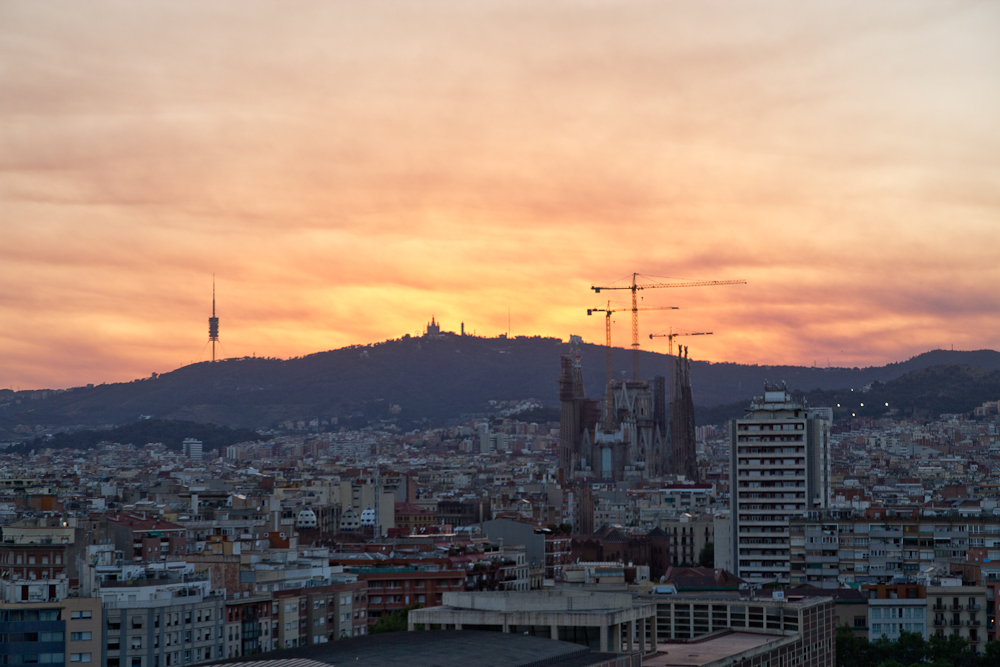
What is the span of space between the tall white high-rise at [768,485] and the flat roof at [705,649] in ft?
124

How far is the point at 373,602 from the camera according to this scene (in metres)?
75.1

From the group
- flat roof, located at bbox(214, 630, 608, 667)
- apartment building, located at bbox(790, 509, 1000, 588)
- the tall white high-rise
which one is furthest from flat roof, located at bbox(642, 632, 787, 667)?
the tall white high-rise

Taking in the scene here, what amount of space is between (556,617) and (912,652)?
2404 cm

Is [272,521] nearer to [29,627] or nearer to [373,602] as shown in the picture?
[373,602]

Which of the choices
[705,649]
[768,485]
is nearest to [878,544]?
[768,485]

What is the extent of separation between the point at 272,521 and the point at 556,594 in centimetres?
6773

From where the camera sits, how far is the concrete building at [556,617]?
146 feet

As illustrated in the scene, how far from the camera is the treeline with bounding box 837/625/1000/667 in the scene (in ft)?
209

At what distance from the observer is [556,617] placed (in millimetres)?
44938

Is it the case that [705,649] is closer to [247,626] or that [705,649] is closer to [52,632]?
[247,626]

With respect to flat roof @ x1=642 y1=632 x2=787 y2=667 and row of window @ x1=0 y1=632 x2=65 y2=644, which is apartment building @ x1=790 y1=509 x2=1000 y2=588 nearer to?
flat roof @ x1=642 y1=632 x2=787 y2=667

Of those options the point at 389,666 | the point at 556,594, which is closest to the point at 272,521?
the point at 556,594

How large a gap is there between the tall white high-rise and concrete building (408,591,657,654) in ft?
155

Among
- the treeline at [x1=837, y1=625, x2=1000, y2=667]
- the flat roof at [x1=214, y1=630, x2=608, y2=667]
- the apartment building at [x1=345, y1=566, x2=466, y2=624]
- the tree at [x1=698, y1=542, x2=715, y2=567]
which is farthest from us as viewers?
the tree at [x1=698, y1=542, x2=715, y2=567]
